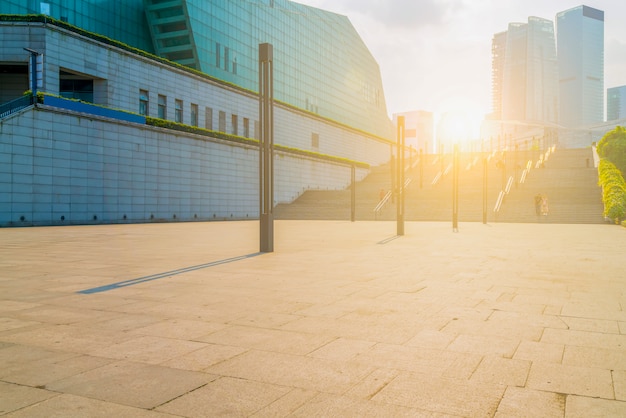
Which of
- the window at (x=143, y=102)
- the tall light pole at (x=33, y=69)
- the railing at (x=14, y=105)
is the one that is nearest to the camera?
the railing at (x=14, y=105)

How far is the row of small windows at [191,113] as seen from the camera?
34.7 meters

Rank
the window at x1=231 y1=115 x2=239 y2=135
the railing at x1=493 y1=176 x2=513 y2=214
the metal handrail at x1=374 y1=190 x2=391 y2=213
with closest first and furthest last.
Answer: the railing at x1=493 y1=176 x2=513 y2=214, the metal handrail at x1=374 y1=190 x2=391 y2=213, the window at x1=231 y1=115 x2=239 y2=135

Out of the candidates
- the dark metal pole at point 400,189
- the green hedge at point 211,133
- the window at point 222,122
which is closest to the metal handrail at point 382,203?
the green hedge at point 211,133

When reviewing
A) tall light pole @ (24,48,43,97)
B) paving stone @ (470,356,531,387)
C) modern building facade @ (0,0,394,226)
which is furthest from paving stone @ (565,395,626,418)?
tall light pole @ (24,48,43,97)

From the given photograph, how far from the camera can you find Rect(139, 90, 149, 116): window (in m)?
34.2

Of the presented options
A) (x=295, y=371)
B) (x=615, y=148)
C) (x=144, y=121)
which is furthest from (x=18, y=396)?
(x=615, y=148)

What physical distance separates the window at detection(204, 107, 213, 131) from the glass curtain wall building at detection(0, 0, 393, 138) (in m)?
7.93

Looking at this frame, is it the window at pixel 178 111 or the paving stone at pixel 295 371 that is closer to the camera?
the paving stone at pixel 295 371

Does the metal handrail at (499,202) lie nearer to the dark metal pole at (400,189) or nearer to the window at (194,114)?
the dark metal pole at (400,189)

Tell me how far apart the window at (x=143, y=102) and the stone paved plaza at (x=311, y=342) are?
1051 inches

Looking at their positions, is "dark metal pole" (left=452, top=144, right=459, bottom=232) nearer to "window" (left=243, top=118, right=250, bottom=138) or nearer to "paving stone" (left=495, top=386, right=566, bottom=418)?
"paving stone" (left=495, top=386, right=566, bottom=418)

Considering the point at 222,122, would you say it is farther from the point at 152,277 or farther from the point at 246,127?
the point at 152,277

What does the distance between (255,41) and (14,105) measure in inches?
1432

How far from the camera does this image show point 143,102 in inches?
1363
